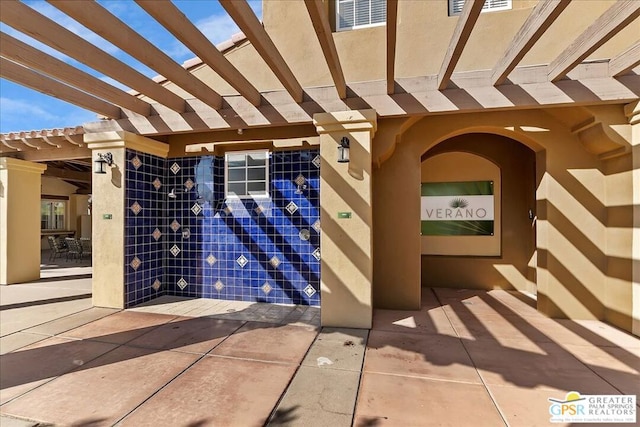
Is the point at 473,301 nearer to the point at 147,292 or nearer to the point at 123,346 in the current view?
the point at 123,346

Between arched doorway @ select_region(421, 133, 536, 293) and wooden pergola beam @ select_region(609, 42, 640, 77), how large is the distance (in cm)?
261

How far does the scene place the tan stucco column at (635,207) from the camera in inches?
145

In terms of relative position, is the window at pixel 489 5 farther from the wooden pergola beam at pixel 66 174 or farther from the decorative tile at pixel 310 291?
the wooden pergola beam at pixel 66 174

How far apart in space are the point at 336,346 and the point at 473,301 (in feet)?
10.4

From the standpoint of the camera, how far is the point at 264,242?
5.25 meters

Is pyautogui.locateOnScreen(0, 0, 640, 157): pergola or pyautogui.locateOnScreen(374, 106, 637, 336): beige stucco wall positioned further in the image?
pyautogui.locateOnScreen(374, 106, 637, 336): beige stucco wall

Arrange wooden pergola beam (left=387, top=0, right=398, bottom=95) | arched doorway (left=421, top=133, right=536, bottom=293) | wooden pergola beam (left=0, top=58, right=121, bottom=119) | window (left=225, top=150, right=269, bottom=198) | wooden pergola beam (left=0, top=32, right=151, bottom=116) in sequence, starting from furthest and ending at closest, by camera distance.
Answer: arched doorway (left=421, top=133, right=536, bottom=293)
window (left=225, top=150, right=269, bottom=198)
wooden pergola beam (left=0, top=58, right=121, bottom=119)
wooden pergola beam (left=0, top=32, right=151, bottom=116)
wooden pergola beam (left=387, top=0, right=398, bottom=95)

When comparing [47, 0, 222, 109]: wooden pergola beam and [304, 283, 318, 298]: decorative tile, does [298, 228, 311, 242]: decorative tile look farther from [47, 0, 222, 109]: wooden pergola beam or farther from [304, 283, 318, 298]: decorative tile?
[47, 0, 222, 109]: wooden pergola beam

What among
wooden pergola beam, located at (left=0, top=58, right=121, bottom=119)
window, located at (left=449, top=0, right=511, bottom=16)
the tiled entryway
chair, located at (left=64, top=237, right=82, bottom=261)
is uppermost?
window, located at (left=449, top=0, right=511, bottom=16)

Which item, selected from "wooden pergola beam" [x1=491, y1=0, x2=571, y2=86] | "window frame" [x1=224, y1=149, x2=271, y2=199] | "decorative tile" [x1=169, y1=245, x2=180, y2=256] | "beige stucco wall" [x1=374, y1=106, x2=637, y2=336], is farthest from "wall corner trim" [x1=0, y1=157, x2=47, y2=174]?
"wooden pergola beam" [x1=491, y1=0, x2=571, y2=86]

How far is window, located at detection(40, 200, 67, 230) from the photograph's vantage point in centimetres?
1245

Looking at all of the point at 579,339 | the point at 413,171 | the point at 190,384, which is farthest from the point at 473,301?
the point at 190,384

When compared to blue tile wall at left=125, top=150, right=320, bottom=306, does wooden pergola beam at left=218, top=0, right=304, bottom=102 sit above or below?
above

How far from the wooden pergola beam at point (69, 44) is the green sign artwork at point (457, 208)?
5.56 meters
